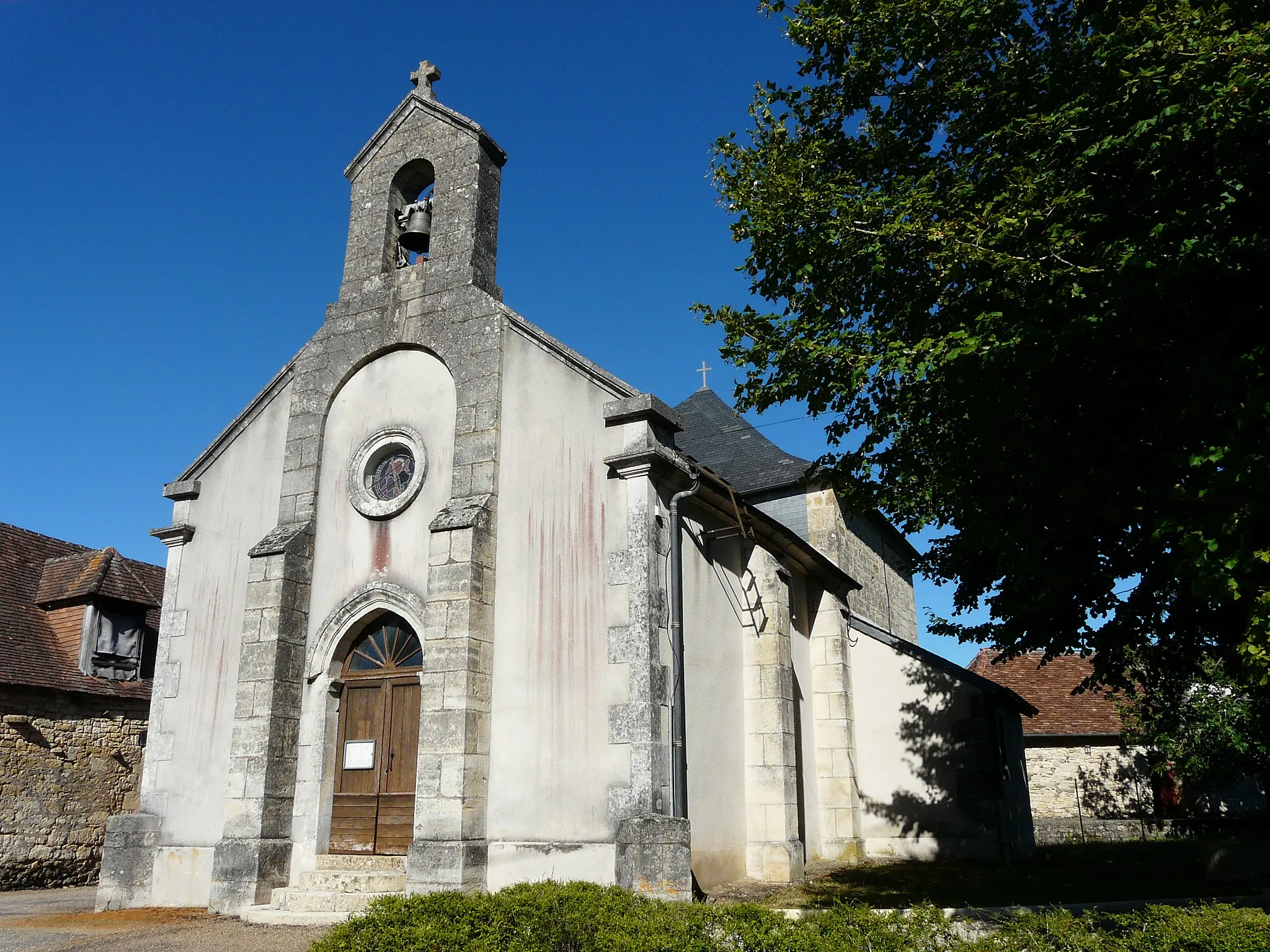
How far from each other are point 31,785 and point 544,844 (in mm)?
9219

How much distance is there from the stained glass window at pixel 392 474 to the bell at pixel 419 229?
113 inches

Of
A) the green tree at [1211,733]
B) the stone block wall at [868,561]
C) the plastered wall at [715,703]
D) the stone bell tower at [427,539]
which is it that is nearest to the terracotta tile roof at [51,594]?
the stone bell tower at [427,539]

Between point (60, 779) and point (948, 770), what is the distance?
1315 centimetres

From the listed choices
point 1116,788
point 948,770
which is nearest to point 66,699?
point 948,770

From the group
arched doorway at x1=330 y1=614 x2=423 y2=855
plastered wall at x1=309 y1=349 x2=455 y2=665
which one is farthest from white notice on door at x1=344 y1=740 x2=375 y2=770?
plastered wall at x1=309 y1=349 x2=455 y2=665

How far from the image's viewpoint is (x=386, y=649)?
1121 cm

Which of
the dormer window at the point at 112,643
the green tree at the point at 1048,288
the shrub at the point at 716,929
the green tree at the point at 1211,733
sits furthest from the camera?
the green tree at the point at 1211,733

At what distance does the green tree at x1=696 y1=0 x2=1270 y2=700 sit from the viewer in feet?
21.5

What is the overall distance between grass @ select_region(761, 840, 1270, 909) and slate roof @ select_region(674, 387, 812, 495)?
7.46 meters

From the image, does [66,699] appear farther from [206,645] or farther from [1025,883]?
[1025,883]

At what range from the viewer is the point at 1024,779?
16.2 m

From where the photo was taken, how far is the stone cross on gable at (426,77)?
13.1m

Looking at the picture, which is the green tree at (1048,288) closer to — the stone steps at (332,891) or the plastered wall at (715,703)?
the plastered wall at (715,703)

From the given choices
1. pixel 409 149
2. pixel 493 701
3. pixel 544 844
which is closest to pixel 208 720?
pixel 493 701
